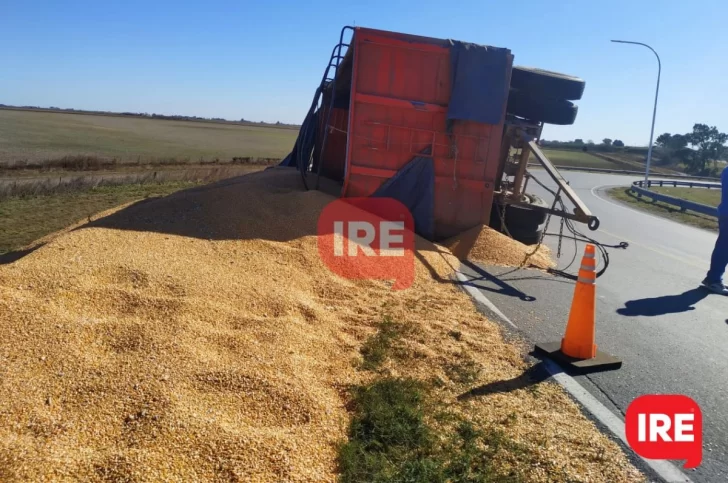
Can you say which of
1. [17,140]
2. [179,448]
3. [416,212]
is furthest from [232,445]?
[17,140]

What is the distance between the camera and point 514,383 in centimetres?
386

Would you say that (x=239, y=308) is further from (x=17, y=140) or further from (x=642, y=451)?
(x=17, y=140)

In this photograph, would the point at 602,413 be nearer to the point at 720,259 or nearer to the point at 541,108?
the point at 720,259

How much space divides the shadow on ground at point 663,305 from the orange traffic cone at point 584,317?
1.87 m

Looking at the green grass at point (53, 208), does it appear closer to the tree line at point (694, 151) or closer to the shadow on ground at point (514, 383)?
the shadow on ground at point (514, 383)

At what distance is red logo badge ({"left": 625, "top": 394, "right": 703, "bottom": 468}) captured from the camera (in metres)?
3.19

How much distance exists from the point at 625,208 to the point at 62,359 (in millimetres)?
19862

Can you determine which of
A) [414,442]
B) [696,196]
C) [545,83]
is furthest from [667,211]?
[414,442]

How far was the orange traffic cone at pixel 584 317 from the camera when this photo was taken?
4.33 meters

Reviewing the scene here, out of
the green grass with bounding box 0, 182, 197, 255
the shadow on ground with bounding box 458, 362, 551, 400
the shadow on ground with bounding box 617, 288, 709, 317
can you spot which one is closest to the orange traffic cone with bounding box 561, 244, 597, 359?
the shadow on ground with bounding box 458, 362, 551, 400

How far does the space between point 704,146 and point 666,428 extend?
8298 cm

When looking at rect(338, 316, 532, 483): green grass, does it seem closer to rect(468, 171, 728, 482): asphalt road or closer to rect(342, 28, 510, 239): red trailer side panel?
rect(468, 171, 728, 482): asphalt road

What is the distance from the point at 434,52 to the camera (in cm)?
811

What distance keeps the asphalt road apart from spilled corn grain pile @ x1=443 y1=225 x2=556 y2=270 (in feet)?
1.13
